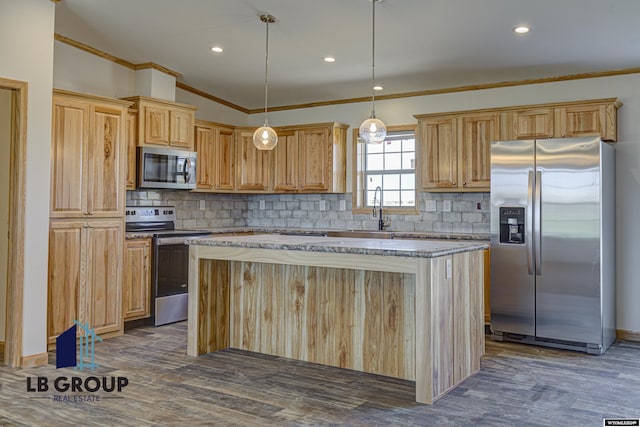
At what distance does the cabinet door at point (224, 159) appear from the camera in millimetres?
6844

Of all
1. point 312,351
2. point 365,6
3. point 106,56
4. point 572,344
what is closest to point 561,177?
point 572,344

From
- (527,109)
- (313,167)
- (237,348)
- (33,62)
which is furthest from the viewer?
(313,167)

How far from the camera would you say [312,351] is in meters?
4.21

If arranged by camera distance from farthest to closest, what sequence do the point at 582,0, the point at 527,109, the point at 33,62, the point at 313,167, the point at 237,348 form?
the point at 313,167 → the point at 527,109 → the point at 237,348 → the point at 33,62 → the point at 582,0

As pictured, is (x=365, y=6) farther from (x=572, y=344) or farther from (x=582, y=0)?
(x=572, y=344)

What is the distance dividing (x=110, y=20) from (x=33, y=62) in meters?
0.96

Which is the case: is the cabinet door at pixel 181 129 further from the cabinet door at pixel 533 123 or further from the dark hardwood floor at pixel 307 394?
the cabinet door at pixel 533 123

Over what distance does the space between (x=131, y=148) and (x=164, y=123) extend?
48 centimetres

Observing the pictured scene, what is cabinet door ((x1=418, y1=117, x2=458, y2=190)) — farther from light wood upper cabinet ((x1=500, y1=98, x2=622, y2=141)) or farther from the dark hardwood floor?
the dark hardwood floor

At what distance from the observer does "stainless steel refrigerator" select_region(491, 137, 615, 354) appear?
4.68 metres

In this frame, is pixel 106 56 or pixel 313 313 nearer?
pixel 313 313

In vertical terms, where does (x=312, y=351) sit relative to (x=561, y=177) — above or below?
below

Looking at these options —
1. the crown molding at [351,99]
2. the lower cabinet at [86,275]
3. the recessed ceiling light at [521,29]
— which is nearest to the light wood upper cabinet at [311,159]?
the crown molding at [351,99]

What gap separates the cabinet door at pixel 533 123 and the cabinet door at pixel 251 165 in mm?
3118
